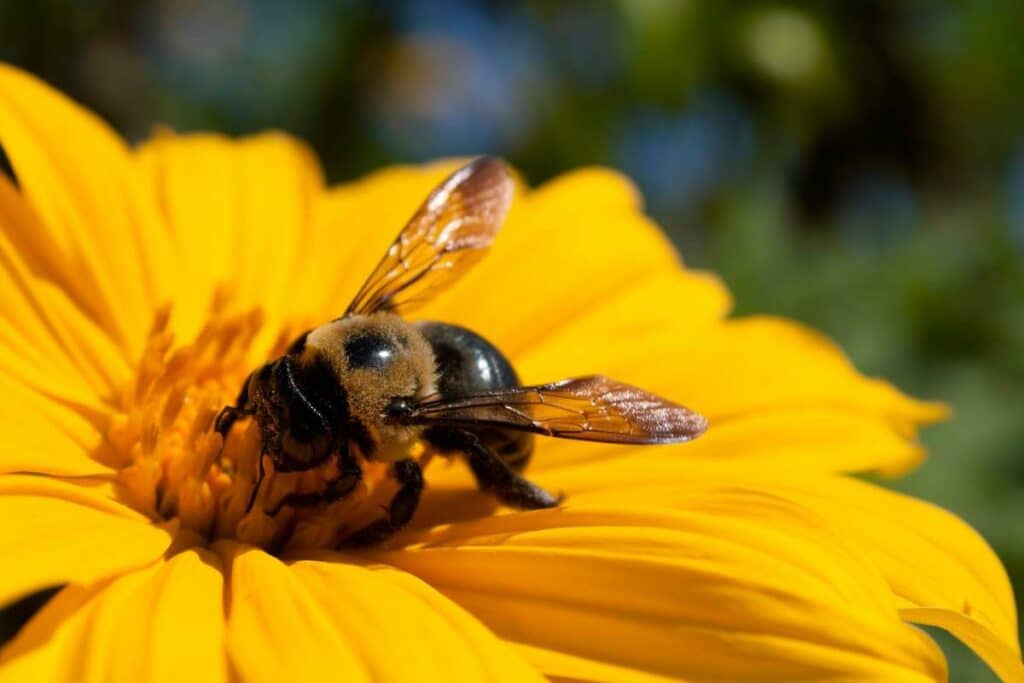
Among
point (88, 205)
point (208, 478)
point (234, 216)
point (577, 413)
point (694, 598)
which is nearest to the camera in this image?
point (694, 598)

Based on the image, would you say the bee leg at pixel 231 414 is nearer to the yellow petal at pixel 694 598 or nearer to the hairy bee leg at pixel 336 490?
the hairy bee leg at pixel 336 490

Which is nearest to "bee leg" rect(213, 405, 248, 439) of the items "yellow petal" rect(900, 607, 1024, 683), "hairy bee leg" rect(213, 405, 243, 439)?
"hairy bee leg" rect(213, 405, 243, 439)

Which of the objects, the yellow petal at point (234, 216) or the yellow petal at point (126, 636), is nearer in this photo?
the yellow petal at point (126, 636)

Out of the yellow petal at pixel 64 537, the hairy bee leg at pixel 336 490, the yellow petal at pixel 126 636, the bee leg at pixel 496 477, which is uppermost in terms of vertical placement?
the bee leg at pixel 496 477

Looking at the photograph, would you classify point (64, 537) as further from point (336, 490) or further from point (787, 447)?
point (787, 447)

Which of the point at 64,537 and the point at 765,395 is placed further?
the point at 765,395

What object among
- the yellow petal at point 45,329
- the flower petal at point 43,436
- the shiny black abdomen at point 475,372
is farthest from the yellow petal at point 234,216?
the shiny black abdomen at point 475,372

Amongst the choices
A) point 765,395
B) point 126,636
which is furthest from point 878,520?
point 126,636
